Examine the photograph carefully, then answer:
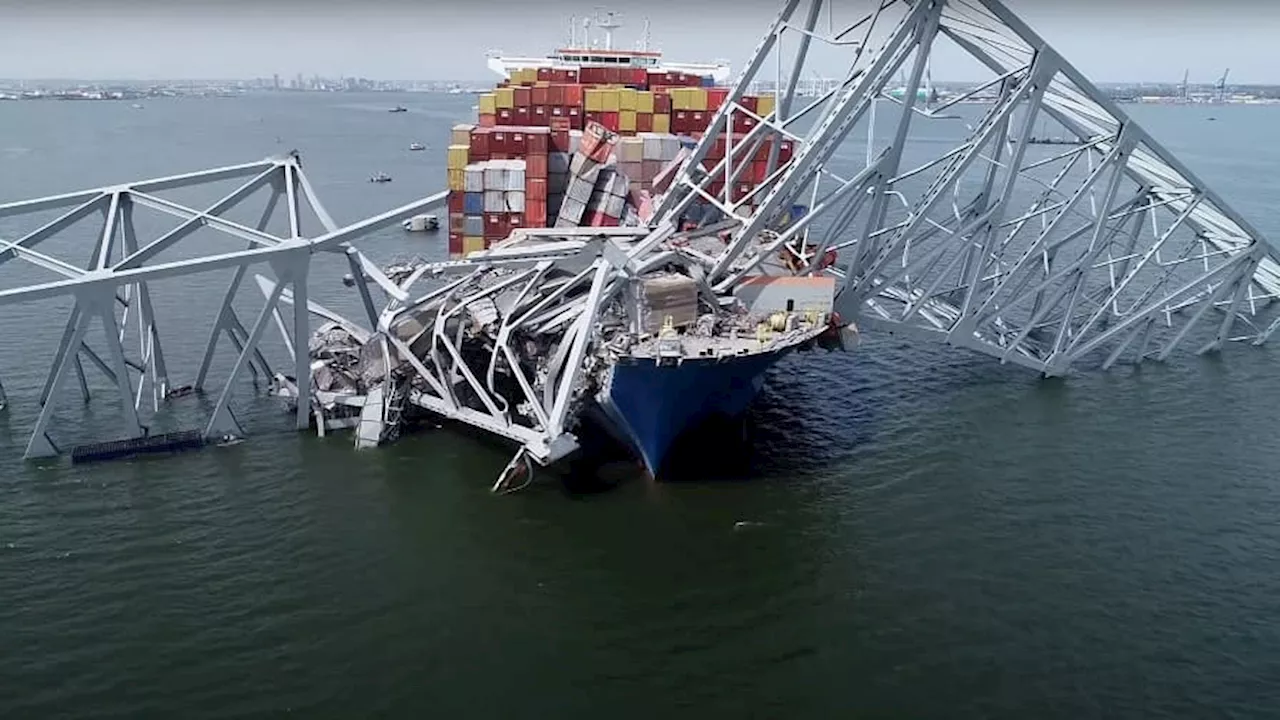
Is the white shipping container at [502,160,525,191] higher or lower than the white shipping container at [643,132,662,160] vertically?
lower

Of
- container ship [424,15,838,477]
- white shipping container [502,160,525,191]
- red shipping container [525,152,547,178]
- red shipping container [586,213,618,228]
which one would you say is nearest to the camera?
container ship [424,15,838,477]

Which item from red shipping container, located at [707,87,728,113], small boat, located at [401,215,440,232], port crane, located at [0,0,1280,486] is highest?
red shipping container, located at [707,87,728,113]

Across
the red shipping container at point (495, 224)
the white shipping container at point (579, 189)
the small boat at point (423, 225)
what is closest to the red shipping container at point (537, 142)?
the white shipping container at point (579, 189)

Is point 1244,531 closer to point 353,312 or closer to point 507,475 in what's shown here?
point 507,475

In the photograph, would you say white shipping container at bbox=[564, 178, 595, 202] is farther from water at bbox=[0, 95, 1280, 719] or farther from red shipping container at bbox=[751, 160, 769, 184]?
water at bbox=[0, 95, 1280, 719]

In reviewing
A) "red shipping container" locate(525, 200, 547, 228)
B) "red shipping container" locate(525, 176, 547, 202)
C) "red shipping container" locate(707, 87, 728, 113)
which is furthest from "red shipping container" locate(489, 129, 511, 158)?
"red shipping container" locate(707, 87, 728, 113)

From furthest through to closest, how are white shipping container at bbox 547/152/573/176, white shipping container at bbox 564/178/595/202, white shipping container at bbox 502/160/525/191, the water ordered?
white shipping container at bbox 547/152/573/176 < white shipping container at bbox 564/178/595/202 < white shipping container at bbox 502/160/525/191 < the water

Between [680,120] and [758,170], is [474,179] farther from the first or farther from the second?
[758,170]

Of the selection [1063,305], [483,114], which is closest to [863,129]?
[1063,305]
